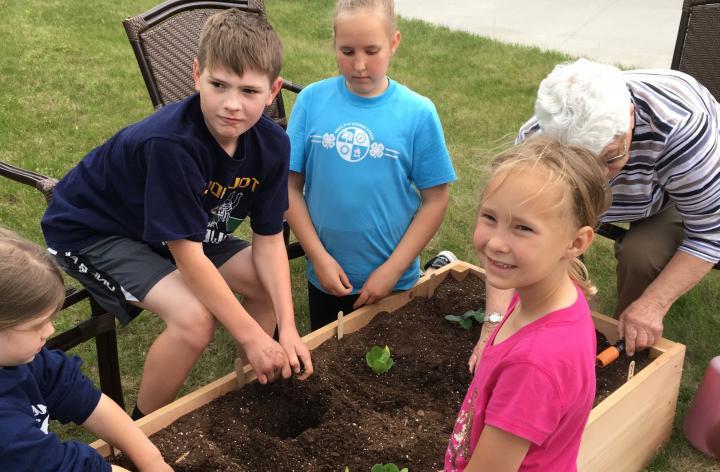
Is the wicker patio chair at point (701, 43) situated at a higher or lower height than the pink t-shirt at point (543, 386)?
lower

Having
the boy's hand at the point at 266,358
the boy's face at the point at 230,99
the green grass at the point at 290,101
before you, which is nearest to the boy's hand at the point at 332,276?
the boy's hand at the point at 266,358

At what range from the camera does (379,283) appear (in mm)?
2785

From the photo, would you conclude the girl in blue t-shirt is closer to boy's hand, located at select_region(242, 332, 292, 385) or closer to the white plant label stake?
the white plant label stake

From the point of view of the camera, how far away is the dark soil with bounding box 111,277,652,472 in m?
2.18

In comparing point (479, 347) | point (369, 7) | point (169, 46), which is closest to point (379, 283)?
point (479, 347)

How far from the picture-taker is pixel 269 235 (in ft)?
8.25

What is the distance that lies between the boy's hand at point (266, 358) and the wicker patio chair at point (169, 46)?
0.95 metres

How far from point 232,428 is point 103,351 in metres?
0.55

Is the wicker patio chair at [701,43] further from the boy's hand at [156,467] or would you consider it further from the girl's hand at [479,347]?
the boy's hand at [156,467]

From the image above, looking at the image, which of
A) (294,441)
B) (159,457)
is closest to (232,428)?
(294,441)

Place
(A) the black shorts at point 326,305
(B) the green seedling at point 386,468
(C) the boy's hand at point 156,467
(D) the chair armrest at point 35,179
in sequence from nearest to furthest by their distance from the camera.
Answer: (C) the boy's hand at point 156,467 < (B) the green seedling at point 386,468 < (D) the chair armrest at point 35,179 < (A) the black shorts at point 326,305

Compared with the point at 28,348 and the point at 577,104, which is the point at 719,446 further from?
the point at 28,348

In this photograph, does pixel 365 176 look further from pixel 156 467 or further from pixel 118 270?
pixel 156 467

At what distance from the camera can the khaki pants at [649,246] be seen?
2.87 meters
